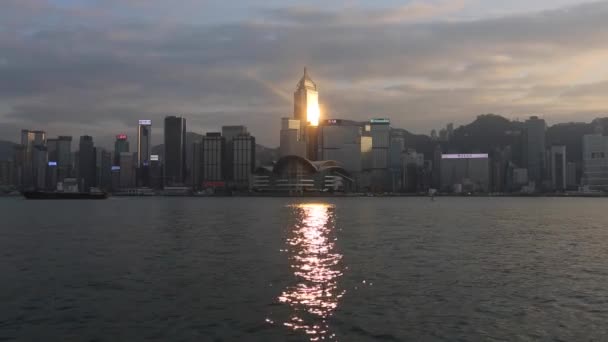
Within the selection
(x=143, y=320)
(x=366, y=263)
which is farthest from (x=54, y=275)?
(x=366, y=263)

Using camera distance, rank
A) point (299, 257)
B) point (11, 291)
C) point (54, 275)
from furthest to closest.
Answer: point (299, 257)
point (54, 275)
point (11, 291)

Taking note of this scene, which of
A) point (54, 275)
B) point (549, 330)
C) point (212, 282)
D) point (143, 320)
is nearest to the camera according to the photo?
point (549, 330)

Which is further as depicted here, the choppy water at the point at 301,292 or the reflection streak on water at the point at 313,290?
the reflection streak on water at the point at 313,290

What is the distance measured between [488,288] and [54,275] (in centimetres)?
3106

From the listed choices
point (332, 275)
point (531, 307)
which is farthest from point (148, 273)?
point (531, 307)

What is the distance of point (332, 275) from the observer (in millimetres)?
40281

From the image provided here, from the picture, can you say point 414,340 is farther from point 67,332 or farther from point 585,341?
point 67,332

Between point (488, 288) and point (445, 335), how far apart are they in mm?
12605

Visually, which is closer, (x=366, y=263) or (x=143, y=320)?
(x=143, y=320)

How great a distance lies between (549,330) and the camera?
24984mm

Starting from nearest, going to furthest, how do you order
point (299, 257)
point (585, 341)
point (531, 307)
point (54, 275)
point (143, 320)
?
point (585, 341) < point (143, 320) < point (531, 307) < point (54, 275) < point (299, 257)

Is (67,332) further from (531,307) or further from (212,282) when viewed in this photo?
(531,307)

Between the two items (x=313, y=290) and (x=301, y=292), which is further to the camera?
(x=313, y=290)

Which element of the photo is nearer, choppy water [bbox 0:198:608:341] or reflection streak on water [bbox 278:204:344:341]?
choppy water [bbox 0:198:608:341]
